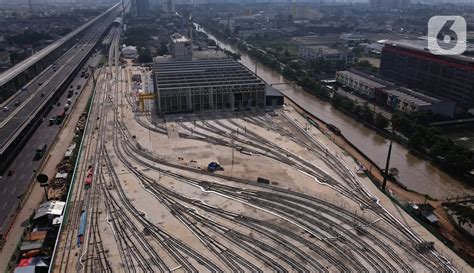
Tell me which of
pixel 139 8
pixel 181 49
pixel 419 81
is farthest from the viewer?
pixel 139 8

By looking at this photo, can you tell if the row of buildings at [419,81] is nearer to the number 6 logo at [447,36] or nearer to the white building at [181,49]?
the number 6 logo at [447,36]

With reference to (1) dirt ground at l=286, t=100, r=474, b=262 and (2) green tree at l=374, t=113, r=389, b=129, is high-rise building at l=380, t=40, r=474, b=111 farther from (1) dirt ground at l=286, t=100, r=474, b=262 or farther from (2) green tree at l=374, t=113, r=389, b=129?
(1) dirt ground at l=286, t=100, r=474, b=262

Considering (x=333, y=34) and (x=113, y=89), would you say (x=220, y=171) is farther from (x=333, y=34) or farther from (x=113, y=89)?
(x=333, y=34)

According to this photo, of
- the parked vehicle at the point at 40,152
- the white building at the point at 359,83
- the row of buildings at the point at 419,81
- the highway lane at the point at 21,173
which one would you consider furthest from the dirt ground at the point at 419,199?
the parked vehicle at the point at 40,152

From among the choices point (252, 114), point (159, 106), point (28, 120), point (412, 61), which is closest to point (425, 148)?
point (252, 114)

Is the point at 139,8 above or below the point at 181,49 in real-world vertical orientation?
above

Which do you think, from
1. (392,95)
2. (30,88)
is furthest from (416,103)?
(30,88)

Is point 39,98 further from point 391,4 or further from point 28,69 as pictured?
point 391,4
